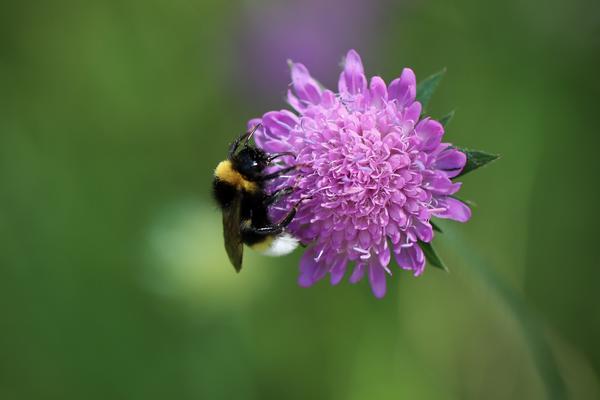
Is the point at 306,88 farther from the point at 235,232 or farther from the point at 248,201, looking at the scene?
the point at 235,232

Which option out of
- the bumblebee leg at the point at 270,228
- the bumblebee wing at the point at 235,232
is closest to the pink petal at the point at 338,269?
the bumblebee leg at the point at 270,228

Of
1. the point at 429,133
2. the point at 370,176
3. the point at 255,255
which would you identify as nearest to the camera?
the point at 429,133

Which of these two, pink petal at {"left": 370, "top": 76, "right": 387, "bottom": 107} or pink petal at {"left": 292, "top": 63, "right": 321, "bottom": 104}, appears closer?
pink petal at {"left": 370, "top": 76, "right": 387, "bottom": 107}

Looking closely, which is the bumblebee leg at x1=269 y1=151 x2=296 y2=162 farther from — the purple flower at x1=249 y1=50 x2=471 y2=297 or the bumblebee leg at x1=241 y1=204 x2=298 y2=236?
the bumblebee leg at x1=241 y1=204 x2=298 y2=236

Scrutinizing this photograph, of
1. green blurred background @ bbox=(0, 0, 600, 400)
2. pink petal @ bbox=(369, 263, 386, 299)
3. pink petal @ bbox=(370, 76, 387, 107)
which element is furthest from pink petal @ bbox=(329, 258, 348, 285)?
green blurred background @ bbox=(0, 0, 600, 400)

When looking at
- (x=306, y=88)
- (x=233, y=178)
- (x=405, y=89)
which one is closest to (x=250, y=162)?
(x=233, y=178)

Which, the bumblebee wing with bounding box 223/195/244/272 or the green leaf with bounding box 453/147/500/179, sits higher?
the green leaf with bounding box 453/147/500/179

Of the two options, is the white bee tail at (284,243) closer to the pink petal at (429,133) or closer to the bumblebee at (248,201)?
the bumblebee at (248,201)
